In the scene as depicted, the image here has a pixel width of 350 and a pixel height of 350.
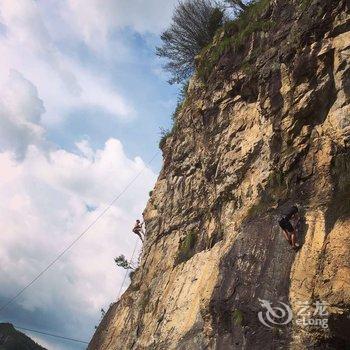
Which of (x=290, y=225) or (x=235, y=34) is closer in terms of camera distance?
(x=290, y=225)

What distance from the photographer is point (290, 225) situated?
11.1m

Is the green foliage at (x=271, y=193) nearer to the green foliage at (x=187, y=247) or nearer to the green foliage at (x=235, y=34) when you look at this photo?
the green foliage at (x=187, y=247)

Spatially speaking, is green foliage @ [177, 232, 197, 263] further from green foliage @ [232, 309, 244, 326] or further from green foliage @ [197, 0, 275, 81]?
green foliage @ [197, 0, 275, 81]

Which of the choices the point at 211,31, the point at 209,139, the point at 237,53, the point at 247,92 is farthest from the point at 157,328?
the point at 211,31

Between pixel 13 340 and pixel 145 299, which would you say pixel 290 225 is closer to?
pixel 145 299

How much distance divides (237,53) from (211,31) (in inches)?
288

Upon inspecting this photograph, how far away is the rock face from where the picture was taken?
34.8ft

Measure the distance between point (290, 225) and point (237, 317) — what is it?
2.88 m

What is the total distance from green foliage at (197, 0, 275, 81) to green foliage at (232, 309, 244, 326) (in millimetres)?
10671

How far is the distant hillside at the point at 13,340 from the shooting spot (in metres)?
53.1

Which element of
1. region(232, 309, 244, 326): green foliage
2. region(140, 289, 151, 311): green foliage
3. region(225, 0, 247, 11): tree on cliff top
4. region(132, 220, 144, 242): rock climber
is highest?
region(225, 0, 247, 11): tree on cliff top

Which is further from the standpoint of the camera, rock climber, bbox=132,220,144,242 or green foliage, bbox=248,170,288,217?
rock climber, bbox=132,220,144,242

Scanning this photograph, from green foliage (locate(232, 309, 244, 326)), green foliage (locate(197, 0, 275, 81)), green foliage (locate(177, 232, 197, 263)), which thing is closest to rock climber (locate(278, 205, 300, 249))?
green foliage (locate(232, 309, 244, 326))

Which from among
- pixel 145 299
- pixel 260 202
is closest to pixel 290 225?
pixel 260 202
